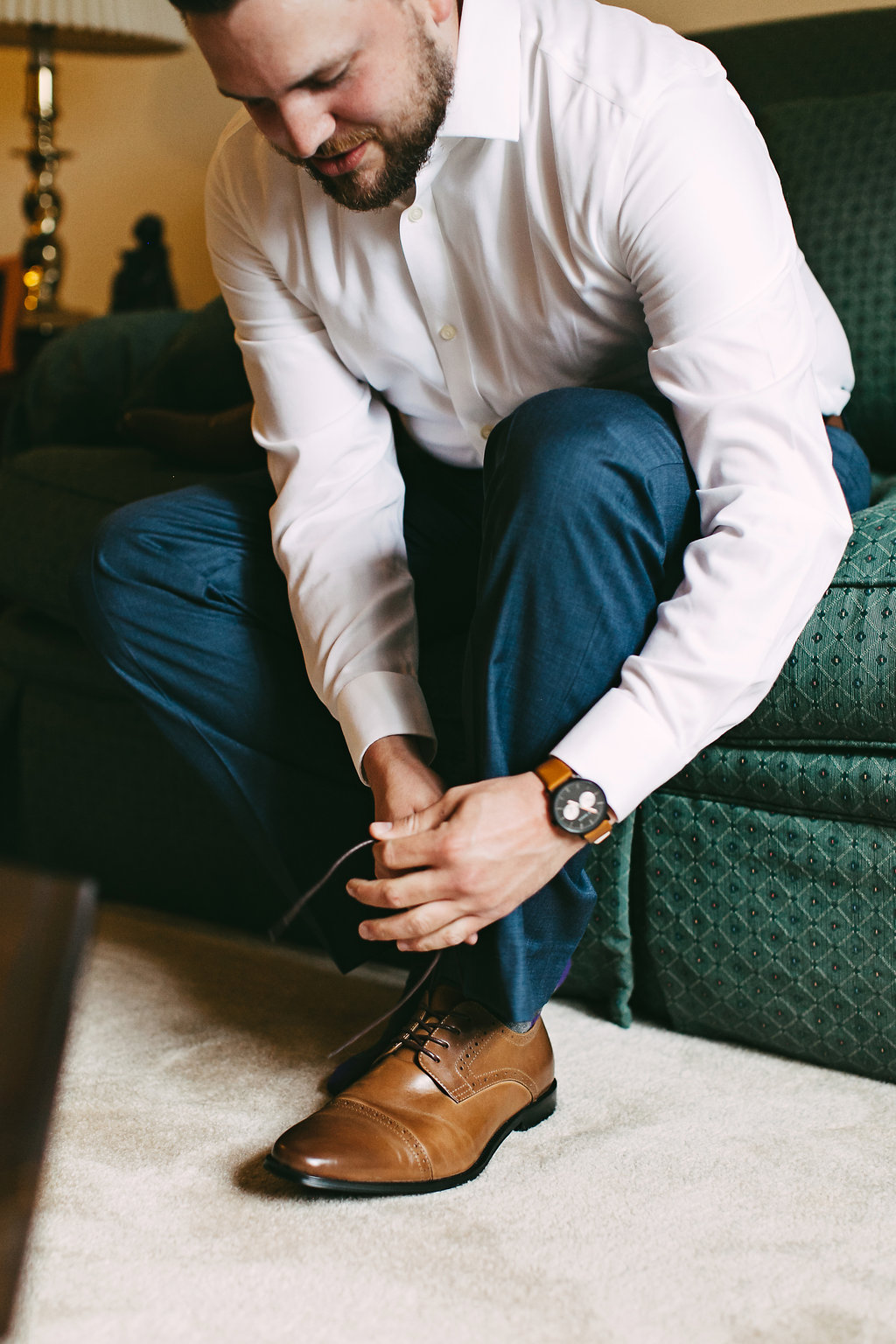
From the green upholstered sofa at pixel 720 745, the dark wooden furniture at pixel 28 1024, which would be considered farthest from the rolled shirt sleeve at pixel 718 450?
the dark wooden furniture at pixel 28 1024

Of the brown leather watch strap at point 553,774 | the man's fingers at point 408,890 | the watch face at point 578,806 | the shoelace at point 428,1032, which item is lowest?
the shoelace at point 428,1032

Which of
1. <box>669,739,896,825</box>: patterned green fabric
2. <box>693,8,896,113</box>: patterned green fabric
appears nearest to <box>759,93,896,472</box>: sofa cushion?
<box>693,8,896,113</box>: patterned green fabric

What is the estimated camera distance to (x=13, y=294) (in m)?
2.45

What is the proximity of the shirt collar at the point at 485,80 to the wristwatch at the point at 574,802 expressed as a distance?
1.65 feet

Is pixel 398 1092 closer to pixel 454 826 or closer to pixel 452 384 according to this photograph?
pixel 454 826

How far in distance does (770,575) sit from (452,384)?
0.36 m

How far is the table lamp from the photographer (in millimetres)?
2068

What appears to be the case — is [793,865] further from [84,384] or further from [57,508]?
[84,384]

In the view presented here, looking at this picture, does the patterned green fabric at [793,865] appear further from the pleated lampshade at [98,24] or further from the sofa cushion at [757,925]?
the pleated lampshade at [98,24]

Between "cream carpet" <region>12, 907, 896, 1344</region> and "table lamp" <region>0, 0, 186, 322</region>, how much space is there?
172 centimetres

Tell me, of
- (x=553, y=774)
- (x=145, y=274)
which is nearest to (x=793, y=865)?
(x=553, y=774)

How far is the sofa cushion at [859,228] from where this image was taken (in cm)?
135

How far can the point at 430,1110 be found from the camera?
2.67ft

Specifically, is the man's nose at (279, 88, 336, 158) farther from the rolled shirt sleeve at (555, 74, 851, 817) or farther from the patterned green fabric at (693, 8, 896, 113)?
the patterned green fabric at (693, 8, 896, 113)
